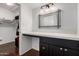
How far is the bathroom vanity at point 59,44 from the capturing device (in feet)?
2.58

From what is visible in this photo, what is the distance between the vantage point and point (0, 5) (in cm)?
86

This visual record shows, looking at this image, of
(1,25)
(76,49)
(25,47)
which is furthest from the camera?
(25,47)

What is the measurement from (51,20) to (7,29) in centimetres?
58

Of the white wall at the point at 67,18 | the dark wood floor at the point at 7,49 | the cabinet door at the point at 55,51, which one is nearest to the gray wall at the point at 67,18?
the white wall at the point at 67,18

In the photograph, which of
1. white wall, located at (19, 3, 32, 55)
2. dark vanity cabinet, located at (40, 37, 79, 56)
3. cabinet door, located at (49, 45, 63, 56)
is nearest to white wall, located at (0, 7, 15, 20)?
white wall, located at (19, 3, 32, 55)

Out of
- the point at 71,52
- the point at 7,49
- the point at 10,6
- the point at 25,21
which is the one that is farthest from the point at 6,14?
the point at 71,52

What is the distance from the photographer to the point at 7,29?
914 millimetres

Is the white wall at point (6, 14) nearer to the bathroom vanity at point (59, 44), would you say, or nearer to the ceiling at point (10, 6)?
the ceiling at point (10, 6)

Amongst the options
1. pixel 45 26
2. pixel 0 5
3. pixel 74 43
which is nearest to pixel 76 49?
pixel 74 43

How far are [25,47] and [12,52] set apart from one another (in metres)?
0.22

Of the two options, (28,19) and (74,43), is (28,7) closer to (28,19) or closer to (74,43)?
(28,19)

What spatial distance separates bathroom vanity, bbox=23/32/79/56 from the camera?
79 centimetres

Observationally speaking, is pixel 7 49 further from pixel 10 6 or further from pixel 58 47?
pixel 58 47

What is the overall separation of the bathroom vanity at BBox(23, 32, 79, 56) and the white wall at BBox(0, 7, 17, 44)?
0.82 feet
